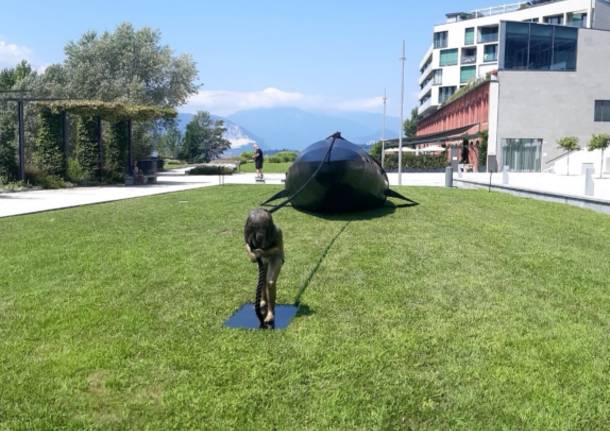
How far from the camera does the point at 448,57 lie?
78625 mm

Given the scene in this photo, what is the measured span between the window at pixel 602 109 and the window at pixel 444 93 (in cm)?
3257

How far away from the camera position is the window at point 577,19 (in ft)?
227

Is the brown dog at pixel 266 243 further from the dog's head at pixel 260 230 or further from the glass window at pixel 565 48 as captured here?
the glass window at pixel 565 48

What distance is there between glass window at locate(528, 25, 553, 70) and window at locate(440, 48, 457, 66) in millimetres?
29599

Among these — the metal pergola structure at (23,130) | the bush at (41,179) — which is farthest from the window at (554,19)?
the bush at (41,179)

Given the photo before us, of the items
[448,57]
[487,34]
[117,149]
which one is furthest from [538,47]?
[117,149]

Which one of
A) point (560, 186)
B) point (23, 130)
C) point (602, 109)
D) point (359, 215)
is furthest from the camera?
point (602, 109)

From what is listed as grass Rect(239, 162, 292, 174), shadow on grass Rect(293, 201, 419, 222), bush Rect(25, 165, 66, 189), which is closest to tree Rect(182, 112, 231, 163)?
grass Rect(239, 162, 292, 174)

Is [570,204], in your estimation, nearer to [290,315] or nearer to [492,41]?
[290,315]

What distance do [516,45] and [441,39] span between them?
31.4m

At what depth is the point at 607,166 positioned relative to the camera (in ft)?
136

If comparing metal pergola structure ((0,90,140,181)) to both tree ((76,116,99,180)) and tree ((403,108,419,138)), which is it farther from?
tree ((403,108,419,138))

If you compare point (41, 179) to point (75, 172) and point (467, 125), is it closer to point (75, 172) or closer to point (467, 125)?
point (75, 172)

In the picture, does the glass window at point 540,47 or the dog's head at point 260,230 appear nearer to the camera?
the dog's head at point 260,230
